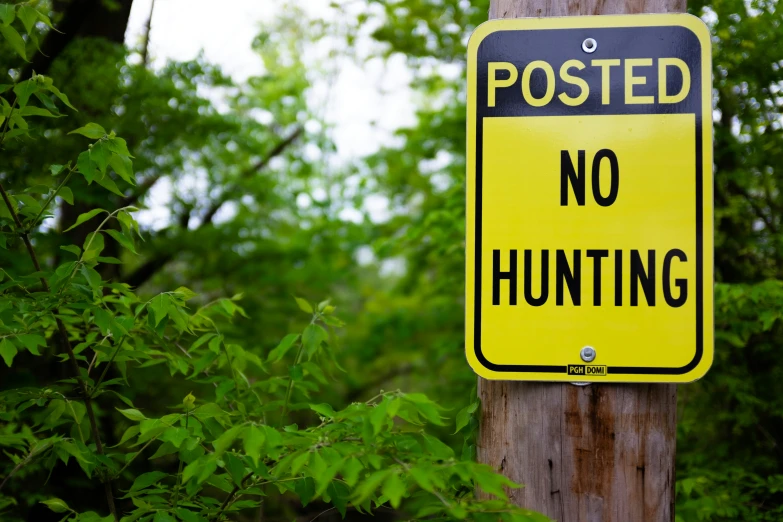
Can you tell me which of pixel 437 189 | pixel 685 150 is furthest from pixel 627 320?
pixel 437 189

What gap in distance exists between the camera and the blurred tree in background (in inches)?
83.8

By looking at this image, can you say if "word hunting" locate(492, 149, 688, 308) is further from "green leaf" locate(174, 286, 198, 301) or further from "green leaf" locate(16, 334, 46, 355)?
"green leaf" locate(16, 334, 46, 355)

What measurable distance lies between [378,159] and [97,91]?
17.7 ft

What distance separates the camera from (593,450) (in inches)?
60.4

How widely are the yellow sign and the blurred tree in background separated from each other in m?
0.34

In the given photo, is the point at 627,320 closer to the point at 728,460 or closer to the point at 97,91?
the point at 728,460

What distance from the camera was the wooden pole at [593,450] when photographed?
1.53 m

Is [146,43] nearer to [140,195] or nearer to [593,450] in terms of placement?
[140,195]

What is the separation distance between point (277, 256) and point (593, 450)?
6.83 meters

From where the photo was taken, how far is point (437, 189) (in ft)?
28.1

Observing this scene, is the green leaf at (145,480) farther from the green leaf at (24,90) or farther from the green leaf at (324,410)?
the green leaf at (24,90)

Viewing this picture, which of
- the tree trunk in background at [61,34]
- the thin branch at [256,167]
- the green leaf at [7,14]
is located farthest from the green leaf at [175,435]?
the thin branch at [256,167]

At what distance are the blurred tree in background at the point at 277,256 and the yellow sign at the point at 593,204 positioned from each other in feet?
1.11

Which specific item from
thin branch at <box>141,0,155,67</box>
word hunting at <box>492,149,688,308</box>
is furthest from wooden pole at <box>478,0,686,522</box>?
thin branch at <box>141,0,155,67</box>
